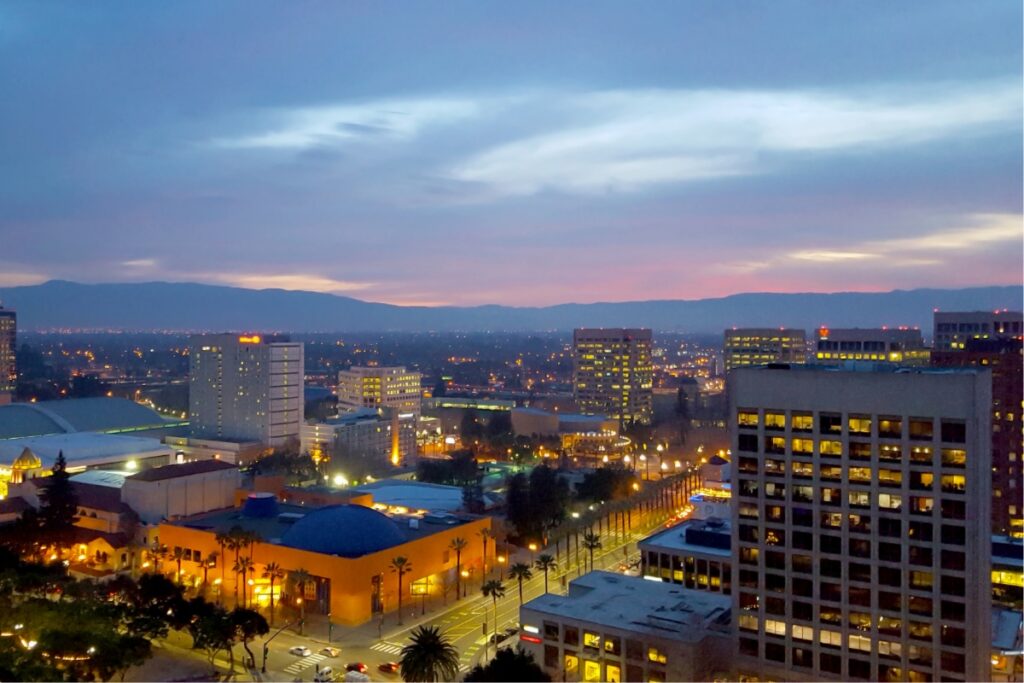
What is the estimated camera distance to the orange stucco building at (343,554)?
3434 centimetres

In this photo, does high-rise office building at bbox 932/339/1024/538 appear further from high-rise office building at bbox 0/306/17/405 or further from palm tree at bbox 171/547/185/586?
high-rise office building at bbox 0/306/17/405

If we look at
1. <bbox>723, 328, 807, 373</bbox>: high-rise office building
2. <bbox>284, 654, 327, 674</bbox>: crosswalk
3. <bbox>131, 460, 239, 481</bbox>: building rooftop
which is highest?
<bbox>723, 328, 807, 373</bbox>: high-rise office building

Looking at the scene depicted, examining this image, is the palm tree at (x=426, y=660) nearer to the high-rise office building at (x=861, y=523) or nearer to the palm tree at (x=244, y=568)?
the high-rise office building at (x=861, y=523)

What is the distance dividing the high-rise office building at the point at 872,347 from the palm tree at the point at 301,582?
5390 cm

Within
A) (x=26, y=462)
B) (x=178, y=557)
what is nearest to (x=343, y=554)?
(x=178, y=557)

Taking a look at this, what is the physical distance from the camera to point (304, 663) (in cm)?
2912

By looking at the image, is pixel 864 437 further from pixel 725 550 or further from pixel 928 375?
pixel 725 550

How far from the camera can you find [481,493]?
2124 inches

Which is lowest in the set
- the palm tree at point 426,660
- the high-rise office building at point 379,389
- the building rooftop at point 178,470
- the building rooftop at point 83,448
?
the palm tree at point 426,660

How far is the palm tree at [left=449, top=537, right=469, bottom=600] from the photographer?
1488 inches

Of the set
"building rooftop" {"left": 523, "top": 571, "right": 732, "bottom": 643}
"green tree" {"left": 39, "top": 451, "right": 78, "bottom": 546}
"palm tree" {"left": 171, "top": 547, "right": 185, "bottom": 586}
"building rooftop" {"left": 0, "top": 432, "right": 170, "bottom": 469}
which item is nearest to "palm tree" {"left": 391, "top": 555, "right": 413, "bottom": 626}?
"building rooftop" {"left": 523, "top": 571, "right": 732, "bottom": 643}

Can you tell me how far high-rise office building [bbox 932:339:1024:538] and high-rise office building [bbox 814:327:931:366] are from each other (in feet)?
77.0

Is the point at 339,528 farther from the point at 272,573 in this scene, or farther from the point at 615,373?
the point at 615,373

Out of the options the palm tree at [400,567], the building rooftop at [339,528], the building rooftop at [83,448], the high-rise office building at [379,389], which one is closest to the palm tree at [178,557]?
the building rooftop at [339,528]
